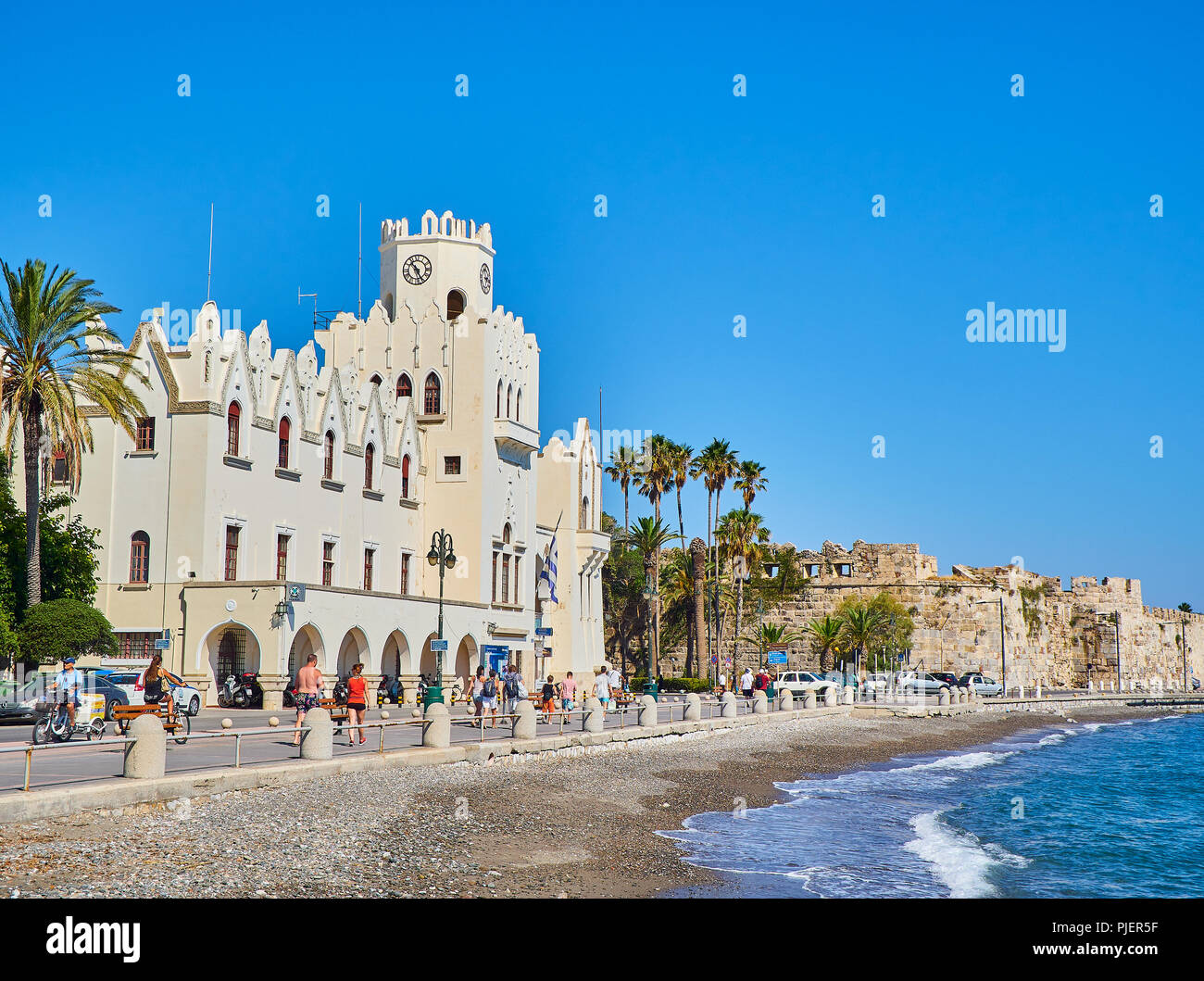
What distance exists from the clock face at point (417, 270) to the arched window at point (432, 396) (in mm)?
4854

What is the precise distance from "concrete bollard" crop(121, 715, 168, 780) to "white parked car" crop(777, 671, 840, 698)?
125ft

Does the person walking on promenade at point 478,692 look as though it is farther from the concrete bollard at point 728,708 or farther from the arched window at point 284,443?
the arched window at point 284,443

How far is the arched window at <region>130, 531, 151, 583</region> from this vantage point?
129 ft

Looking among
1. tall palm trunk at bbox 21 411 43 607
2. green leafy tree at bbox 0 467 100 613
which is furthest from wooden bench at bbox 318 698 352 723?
green leafy tree at bbox 0 467 100 613

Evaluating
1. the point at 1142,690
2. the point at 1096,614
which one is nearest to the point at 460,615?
the point at 1096,614

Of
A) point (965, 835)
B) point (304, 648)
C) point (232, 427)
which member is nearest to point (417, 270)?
point (232, 427)

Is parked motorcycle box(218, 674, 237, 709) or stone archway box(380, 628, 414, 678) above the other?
stone archway box(380, 628, 414, 678)

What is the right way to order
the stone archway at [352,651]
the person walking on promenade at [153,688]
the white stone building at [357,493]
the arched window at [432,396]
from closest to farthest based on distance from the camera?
the person walking on promenade at [153,688], the white stone building at [357,493], the stone archway at [352,651], the arched window at [432,396]

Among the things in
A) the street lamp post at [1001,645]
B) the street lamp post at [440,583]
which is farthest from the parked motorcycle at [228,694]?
the street lamp post at [1001,645]

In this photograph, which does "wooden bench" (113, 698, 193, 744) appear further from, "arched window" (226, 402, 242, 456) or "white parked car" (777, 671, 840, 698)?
"white parked car" (777, 671, 840, 698)

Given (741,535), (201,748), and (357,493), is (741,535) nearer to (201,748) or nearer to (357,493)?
(357,493)

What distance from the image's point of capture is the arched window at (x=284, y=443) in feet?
140

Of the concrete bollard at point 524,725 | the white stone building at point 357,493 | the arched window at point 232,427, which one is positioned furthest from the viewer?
the arched window at point 232,427

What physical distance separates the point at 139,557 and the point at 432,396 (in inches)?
605
